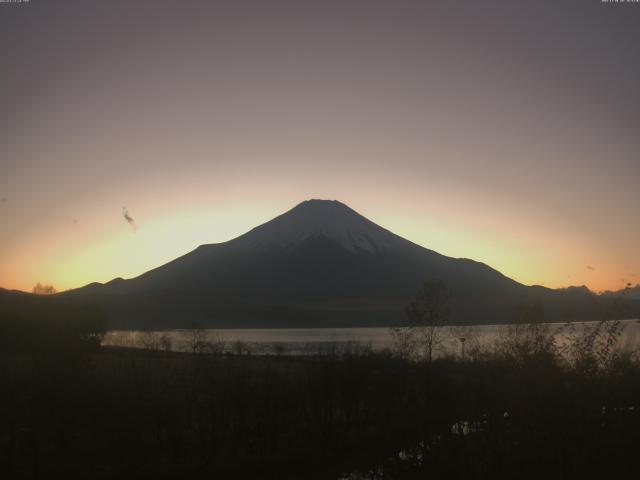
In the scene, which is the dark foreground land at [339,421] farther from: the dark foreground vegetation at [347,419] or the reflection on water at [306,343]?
the reflection on water at [306,343]

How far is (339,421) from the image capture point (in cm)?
2664

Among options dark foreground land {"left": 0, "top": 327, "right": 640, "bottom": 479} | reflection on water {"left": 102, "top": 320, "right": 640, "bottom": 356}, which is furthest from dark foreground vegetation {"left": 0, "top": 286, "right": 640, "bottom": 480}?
reflection on water {"left": 102, "top": 320, "right": 640, "bottom": 356}

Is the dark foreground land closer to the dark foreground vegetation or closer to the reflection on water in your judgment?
the dark foreground vegetation

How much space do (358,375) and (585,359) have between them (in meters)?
13.2

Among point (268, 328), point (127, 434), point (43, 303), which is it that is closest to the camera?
point (127, 434)

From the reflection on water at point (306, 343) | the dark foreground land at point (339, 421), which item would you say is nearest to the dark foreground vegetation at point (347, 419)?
the dark foreground land at point (339, 421)

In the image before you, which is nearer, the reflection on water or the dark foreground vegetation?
the dark foreground vegetation

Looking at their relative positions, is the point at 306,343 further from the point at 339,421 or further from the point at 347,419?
the point at 347,419

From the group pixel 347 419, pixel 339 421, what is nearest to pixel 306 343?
pixel 339 421

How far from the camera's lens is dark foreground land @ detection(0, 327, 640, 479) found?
596 inches

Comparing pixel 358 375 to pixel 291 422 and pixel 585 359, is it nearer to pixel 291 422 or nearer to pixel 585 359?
pixel 291 422

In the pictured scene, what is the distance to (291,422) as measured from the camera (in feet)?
82.4

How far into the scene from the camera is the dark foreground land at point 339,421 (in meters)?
15.1

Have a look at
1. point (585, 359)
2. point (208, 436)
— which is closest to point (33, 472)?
point (208, 436)
